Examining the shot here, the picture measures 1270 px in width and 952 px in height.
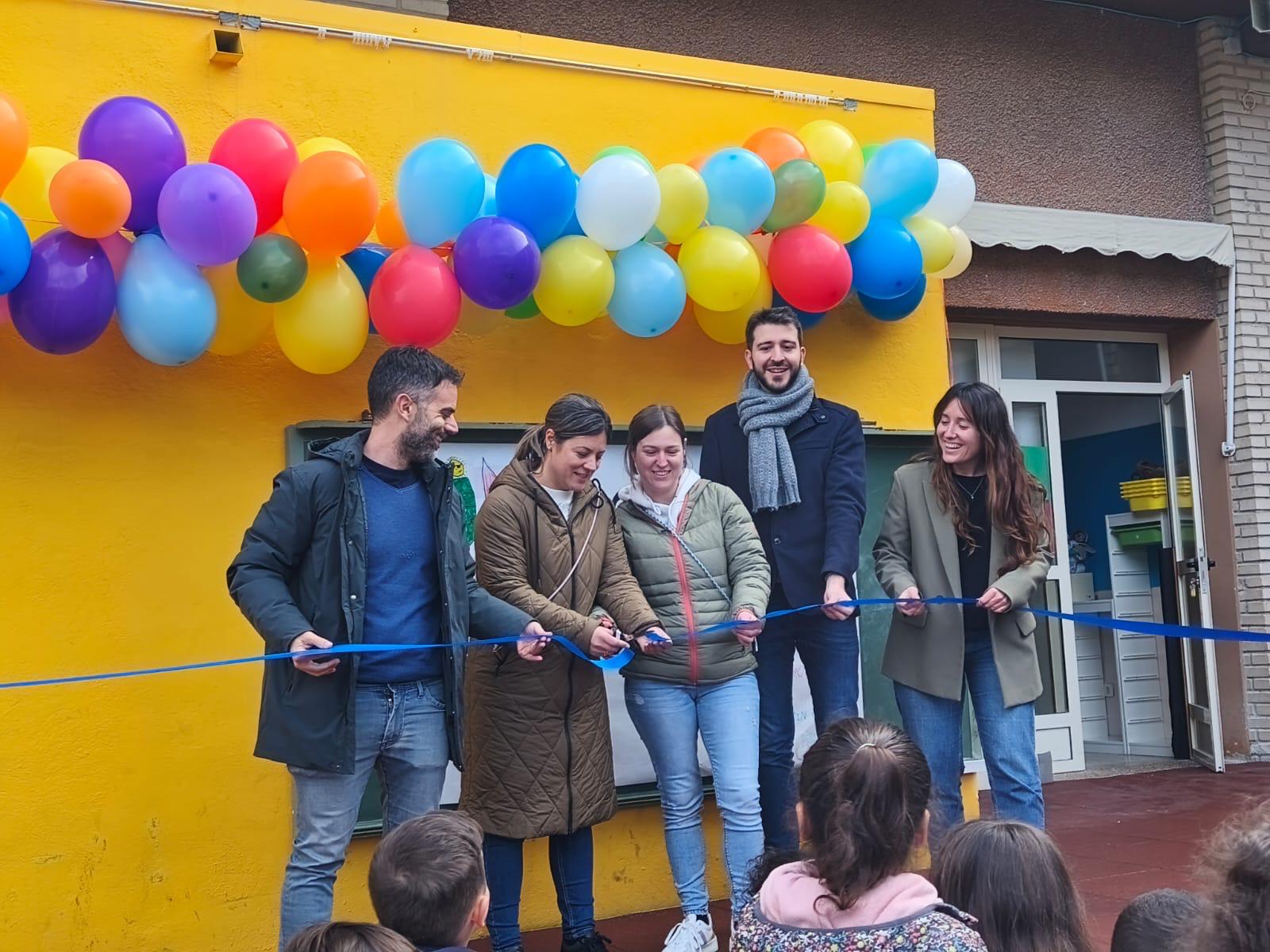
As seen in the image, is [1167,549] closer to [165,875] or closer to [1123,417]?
[1123,417]

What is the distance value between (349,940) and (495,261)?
2.62 meters

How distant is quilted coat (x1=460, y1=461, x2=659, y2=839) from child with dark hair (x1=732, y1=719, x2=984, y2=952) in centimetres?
156

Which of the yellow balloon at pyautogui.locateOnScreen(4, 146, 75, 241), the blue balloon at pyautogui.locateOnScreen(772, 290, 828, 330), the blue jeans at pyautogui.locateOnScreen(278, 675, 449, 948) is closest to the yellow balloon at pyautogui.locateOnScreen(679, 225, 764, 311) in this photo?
the blue balloon at pyautogui.locateOnScreen(772, 290, 828, 330)

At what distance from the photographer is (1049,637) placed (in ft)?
24.6

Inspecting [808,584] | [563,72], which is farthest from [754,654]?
[563,72]

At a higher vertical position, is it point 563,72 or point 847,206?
point 563,72

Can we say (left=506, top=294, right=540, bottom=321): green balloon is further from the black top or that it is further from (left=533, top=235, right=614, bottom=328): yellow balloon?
the black top

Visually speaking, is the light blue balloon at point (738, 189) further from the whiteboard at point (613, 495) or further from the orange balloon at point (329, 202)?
the orange balloon at point (329, 202)

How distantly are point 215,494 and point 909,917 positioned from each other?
10.0 feet

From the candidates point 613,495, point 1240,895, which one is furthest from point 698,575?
point 1240,895

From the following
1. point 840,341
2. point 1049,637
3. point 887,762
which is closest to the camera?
point 887,762

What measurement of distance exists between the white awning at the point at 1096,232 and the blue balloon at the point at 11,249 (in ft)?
14.9

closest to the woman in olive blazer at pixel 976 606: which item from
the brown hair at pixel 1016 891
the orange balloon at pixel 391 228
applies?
the brown hair at pixel 1016 891

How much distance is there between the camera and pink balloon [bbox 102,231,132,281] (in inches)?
152
